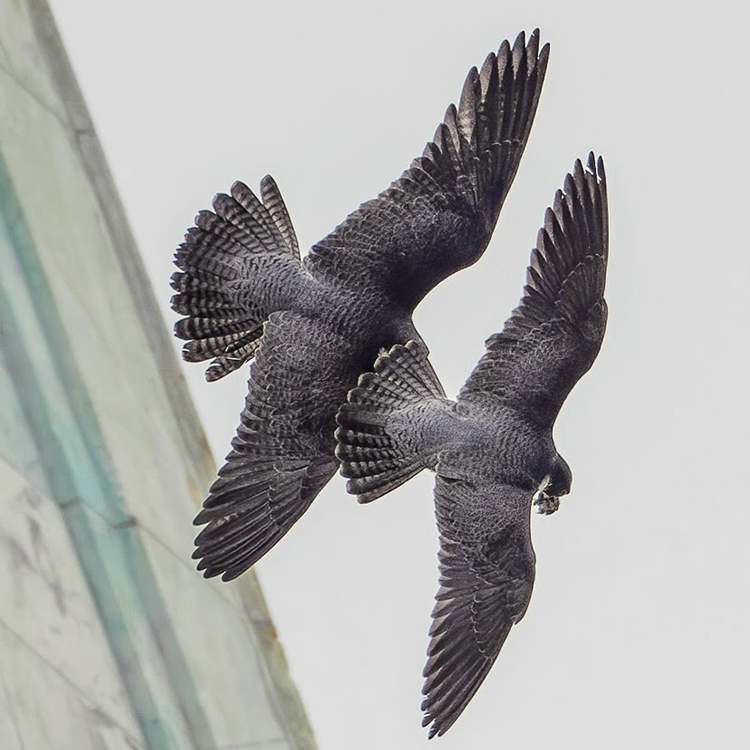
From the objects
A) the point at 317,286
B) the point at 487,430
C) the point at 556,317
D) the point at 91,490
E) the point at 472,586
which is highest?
the point at 91,490

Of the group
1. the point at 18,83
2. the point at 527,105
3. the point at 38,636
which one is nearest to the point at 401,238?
the point at 527,105

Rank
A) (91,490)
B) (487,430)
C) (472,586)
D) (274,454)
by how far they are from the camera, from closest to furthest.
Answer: (487,430) < (472,586) < (274,454) < (91,490)

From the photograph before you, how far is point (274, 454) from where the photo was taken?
10102mm

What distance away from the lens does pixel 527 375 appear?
958 cm

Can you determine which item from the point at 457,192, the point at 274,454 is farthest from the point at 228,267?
the point at 457,192

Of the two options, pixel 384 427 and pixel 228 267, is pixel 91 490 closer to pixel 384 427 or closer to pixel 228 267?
pixel 228 267

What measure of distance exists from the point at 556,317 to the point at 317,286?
88cm

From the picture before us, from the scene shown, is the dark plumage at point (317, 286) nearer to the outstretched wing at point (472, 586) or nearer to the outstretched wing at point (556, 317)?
the outstretched wing at point (556, 317)

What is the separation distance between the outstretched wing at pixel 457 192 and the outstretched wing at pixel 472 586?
810 millimetres

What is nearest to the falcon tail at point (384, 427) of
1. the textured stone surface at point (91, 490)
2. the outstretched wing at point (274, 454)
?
the outstretched wing at point (274, 454)

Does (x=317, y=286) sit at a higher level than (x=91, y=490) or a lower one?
lower

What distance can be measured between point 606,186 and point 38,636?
289 cm

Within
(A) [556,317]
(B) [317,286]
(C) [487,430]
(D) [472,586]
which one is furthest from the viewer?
(B) [317,286]

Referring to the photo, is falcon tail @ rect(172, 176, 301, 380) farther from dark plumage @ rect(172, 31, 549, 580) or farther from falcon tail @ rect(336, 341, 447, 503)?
falcon tail @ rect(336, 341, 447, 503)
